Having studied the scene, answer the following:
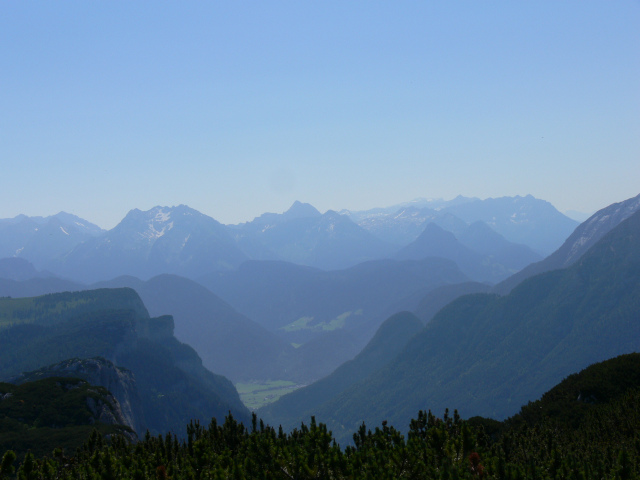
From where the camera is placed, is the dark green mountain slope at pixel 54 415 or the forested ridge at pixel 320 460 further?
the dark green mountain slope at pixel 54 415

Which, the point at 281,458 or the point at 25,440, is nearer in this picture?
the point at 281,458

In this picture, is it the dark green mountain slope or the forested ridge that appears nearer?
the forested ridge

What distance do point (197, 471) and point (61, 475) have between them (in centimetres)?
1286

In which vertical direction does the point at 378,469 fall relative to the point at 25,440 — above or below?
above

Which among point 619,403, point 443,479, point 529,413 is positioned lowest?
point 529,413

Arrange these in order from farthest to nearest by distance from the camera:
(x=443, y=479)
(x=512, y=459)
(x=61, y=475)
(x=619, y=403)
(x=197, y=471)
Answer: (x=619, y=403), (x=512, y=459), (x=61, y=475), (x=197, y=471), (x=443, y=479)

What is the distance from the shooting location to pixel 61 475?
1644 inches

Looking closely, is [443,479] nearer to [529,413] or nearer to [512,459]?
[512,459]

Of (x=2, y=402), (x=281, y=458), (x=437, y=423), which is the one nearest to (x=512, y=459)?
(x=437, y=423)

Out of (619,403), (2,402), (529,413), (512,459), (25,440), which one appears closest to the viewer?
(512,459)

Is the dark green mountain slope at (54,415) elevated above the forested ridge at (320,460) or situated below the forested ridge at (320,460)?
below

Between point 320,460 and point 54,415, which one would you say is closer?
point 320,460

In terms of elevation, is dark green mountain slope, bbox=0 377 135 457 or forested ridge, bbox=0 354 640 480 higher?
forested ridge, bbox=0 354 640 480

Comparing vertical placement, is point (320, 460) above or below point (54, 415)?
above
